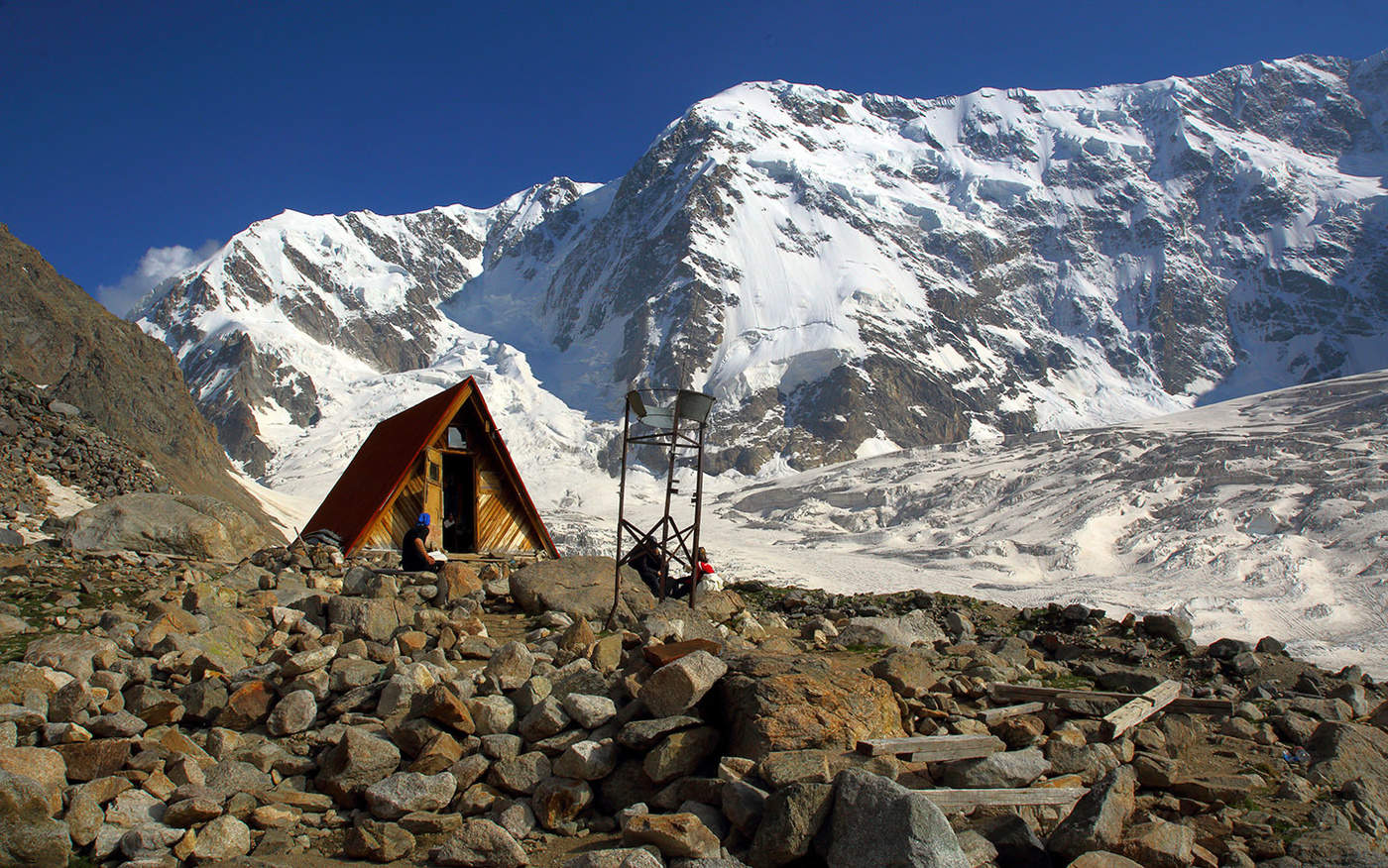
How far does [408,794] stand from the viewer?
208 inches

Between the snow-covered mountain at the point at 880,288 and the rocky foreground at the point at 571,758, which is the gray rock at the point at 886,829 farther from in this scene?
the snow-covered mountain at the point at 880,288

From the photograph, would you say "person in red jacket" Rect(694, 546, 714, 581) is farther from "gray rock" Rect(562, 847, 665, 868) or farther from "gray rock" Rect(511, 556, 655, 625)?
"gray rock" Rect(562, 847, 665, 868)

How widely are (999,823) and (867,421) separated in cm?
11757

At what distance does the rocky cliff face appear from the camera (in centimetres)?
3972

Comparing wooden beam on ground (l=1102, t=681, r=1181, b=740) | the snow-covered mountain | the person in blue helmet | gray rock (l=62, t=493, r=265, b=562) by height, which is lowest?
wooden beam on ground (l=1102, t=681, r=1181, b=740)

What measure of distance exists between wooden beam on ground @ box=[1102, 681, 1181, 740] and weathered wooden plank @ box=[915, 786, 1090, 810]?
1.60m

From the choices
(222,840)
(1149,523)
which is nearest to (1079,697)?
(222,840)

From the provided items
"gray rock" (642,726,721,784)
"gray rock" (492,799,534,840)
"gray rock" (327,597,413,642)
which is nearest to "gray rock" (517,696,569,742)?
"gray rock" (492,799,534,840)

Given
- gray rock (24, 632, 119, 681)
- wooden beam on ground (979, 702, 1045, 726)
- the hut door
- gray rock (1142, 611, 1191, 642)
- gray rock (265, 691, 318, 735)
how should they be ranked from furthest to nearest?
the hut door
gray rock (1142, 611, 1191, 642)
wooden beam on ground (979, 702, 1045, 726)
gray rock (24, 632, 119, 681)
gray rock (265, 691, 318, 735)

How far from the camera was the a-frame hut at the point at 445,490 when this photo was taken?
15.5m

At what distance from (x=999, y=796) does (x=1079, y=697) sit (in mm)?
2995

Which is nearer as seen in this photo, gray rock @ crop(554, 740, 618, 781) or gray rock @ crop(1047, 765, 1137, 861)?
gray rock @ crop(1047, 765, 1137, 861)

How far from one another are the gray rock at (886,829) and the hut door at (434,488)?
1242 cm

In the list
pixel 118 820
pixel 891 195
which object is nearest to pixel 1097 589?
pixel 118 820
